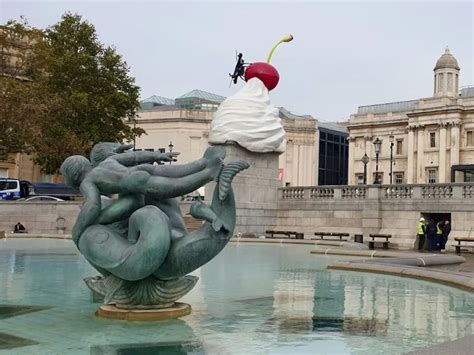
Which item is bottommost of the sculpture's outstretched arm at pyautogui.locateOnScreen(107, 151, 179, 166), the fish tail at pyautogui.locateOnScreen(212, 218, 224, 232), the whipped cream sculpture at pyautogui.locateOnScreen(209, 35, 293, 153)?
the fish tail at pyautogui.locateOnScreen(212, 218, 224, 232)

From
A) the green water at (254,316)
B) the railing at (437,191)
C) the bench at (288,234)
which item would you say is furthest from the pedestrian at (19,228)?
the railing at (437,191)

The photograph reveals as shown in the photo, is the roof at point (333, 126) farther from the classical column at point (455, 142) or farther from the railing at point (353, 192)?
the railing at point (353, 192)

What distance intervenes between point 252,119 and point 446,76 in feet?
194

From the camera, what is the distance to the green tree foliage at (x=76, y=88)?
114 feet

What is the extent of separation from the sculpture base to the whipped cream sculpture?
69.1ft

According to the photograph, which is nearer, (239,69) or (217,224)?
(217,224)

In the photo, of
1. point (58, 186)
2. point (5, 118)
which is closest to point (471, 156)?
point (58, 186)

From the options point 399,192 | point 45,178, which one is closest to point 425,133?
point 45,178

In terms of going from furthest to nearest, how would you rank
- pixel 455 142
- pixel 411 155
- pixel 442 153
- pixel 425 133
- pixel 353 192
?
pixel 411 155 < pixel 425 133 < pixel 442 153 < pixel 455 142 < pixel 353 192

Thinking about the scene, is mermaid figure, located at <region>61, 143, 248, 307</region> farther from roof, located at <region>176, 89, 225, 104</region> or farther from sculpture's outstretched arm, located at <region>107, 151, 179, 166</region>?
roof, located at <region>176, 89, 225, 104</region>

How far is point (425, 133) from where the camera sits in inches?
3142

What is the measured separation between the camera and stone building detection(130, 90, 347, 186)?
73000 millimetres

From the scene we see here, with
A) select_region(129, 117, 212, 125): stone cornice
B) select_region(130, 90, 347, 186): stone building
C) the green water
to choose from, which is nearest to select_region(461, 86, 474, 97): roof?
select_region(130, 90, 347, 186): stone building

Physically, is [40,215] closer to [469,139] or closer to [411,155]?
[469,139]
